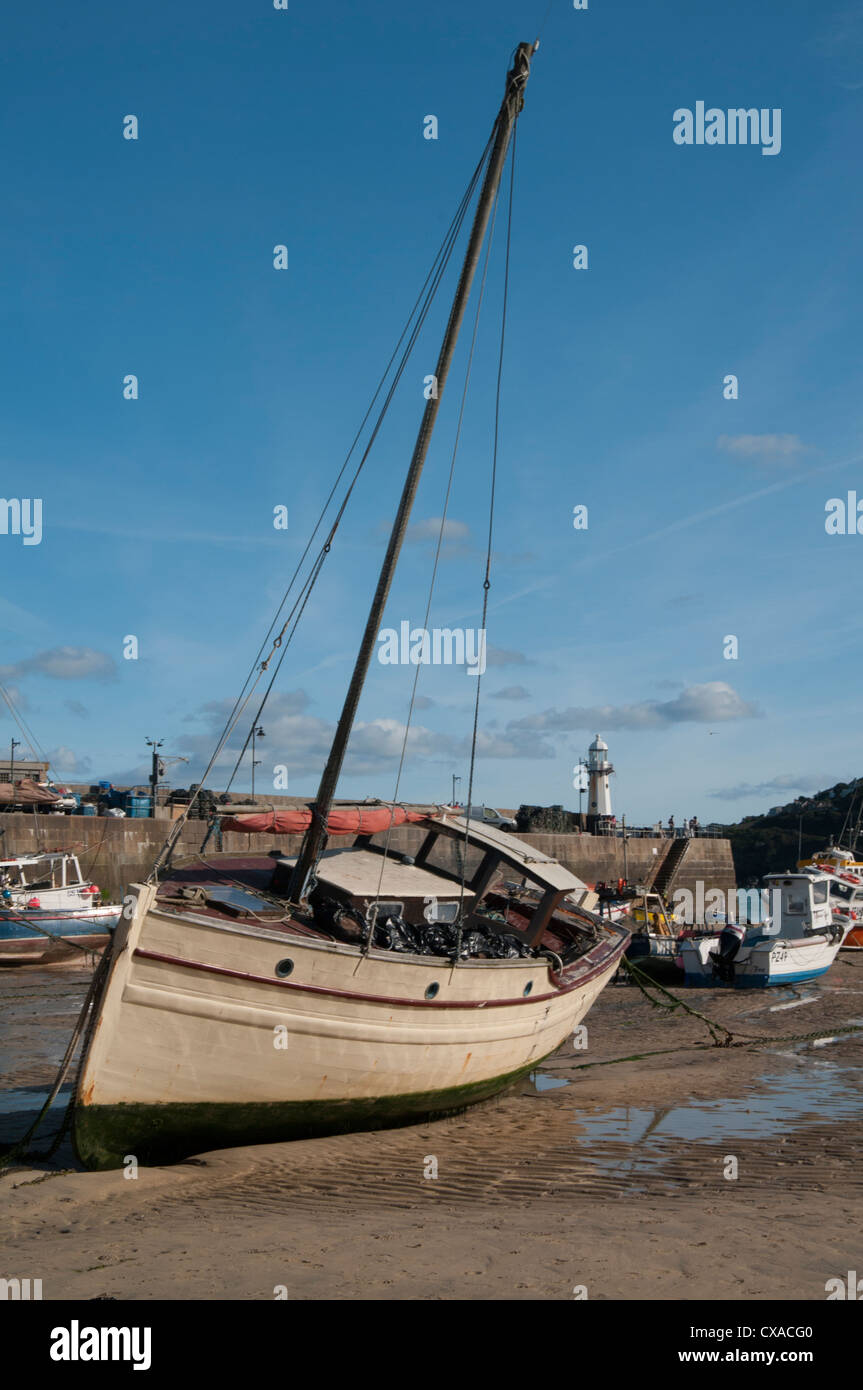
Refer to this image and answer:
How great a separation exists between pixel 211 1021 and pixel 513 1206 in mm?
3057

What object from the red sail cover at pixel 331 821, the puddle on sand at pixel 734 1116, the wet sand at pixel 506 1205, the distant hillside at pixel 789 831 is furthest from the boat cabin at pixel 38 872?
the distant hillside at pixel 789 831

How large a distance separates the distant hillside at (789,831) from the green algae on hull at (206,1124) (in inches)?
3418

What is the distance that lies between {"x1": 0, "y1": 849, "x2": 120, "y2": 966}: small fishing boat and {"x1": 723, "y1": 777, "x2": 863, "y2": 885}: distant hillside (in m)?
71.8

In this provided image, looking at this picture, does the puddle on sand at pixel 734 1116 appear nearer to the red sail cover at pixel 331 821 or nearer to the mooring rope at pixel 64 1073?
the red sail cover at pixel 331 821

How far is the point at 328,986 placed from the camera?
9734 mm

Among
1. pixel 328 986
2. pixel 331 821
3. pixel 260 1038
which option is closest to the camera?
A: pixel 260 1038

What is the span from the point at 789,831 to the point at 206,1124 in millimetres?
103277

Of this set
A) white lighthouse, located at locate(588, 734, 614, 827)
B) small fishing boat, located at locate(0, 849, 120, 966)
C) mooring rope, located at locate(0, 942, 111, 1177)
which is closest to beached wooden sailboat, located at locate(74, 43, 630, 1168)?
mooring rope, located at locate(0, 942, 111, 1177)

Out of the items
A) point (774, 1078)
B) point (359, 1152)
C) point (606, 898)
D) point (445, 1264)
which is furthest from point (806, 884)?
point (445, 1264)

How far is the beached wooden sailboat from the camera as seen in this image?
885cm

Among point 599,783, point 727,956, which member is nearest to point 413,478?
point 727,956

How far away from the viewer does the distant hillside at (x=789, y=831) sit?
98438 millimetres

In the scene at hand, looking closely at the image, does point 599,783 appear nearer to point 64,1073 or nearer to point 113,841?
point 113,841

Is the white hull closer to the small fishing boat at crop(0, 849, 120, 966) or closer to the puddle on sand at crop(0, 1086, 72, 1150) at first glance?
the small fishing boat at crop(0, 849, 120, 966)
